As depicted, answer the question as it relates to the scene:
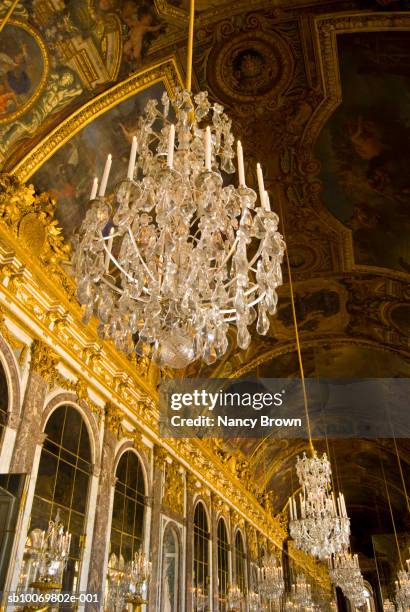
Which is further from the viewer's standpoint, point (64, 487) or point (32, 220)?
point (64, 487)

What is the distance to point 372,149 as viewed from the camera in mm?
8883

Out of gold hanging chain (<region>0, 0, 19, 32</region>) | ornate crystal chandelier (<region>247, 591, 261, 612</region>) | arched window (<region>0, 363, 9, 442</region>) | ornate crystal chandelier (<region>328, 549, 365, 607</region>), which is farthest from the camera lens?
ornate crystal chandelier (<region>247, 591, 261, 612</region>)

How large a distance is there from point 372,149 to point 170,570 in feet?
33.9

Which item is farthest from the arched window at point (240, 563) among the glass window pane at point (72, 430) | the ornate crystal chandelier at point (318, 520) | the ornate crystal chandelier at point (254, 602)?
the glass window pane at point (72, 430)

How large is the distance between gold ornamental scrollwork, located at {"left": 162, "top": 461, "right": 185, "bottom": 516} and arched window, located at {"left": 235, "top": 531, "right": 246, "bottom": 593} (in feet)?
20.7

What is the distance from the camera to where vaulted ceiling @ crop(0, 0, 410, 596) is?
22.0ft

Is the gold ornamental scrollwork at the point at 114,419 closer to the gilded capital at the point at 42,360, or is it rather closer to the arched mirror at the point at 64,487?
the arched mirror at the point at 64,487

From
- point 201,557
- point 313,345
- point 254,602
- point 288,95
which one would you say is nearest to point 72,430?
point 288,95

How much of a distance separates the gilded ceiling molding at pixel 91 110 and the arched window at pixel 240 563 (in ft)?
50.3

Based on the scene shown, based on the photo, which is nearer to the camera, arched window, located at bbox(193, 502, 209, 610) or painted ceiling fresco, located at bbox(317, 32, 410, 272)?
painted ceiling fresco, located at bbox(317, 32, 410, 272)

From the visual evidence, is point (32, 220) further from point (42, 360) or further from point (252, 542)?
point (252, 542)

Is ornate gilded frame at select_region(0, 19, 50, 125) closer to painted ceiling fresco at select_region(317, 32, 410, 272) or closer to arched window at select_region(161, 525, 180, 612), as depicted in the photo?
painted ceiling fresco at select_region(317, 32, 410, 272)

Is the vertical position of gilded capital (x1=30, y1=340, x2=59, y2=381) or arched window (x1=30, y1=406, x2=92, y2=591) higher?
gilded capital (x1=30, y1=340, x2=59, y2=381)

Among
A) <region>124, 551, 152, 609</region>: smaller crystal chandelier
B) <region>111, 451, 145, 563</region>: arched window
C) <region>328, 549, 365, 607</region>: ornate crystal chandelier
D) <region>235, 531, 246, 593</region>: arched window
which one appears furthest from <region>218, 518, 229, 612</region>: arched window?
<region>124, 551, 152, 609</region>: smaller crystal chandelier
